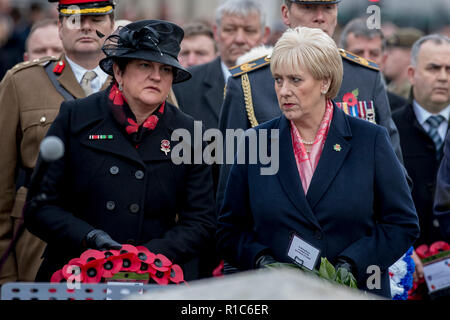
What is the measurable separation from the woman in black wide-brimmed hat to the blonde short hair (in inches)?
19.9

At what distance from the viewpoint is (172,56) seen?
4.50 m

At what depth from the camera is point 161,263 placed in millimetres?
4078

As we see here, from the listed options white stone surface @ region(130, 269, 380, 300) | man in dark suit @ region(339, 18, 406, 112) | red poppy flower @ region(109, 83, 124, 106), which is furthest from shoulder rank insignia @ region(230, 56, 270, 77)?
white stone surface @ region(130, 269, 380, 300)

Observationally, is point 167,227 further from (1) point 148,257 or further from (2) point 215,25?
(2) point 215,25

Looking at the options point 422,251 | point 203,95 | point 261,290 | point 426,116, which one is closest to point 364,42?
point 426,116

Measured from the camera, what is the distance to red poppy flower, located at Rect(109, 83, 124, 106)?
4.52m

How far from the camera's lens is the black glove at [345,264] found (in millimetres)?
4141

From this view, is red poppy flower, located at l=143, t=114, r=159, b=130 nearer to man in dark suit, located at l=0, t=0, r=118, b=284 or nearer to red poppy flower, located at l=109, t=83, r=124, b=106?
red poppy flower, located at l=109, t=83, r=124, b=106

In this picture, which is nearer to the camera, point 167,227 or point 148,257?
point 148,257

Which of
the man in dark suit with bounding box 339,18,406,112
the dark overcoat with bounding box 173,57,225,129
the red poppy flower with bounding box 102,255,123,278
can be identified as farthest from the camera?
the man in dark suit with bounding box 339,18,406,112

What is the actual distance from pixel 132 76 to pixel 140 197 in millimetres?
591

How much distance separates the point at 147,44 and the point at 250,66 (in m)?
1.02

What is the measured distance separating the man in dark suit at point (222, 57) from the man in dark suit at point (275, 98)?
3.96ft
